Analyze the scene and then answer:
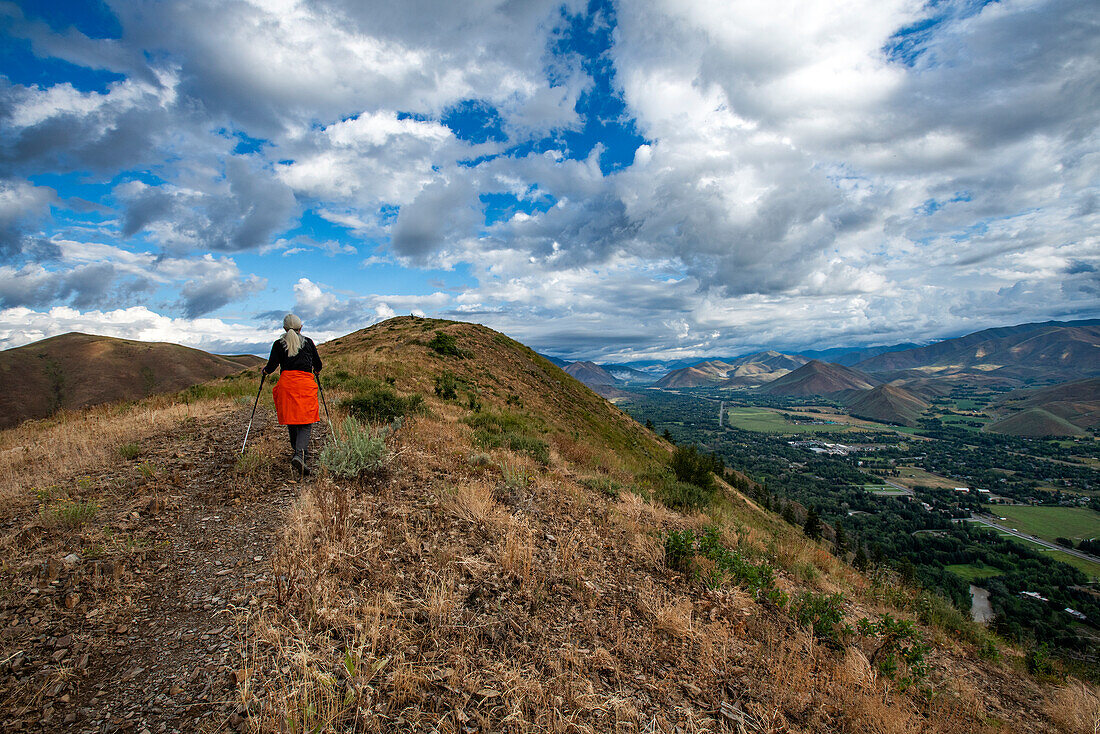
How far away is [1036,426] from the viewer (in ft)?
495

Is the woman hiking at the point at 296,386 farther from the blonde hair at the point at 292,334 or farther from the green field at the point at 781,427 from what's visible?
the green field at the point at 781,427

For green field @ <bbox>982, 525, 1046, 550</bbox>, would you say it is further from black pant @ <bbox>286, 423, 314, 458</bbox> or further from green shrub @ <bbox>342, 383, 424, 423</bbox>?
black pant @ <bbox>286, 423, 314, 458</bbox>

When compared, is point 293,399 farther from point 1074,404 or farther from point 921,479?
point 1074,404

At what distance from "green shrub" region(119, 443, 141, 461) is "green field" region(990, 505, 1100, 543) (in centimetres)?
9862

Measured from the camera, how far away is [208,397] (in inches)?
555

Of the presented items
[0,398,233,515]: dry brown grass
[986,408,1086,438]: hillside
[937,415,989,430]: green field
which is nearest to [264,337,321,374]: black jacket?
[0,398,233,515]: dry brown grass

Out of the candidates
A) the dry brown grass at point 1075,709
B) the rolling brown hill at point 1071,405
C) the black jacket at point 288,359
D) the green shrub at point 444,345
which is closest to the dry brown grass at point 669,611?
the dry brown grass at point 1075,709

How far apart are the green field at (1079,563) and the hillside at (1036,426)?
5527 inches

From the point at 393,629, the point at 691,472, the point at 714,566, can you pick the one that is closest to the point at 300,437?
the point at 393,629

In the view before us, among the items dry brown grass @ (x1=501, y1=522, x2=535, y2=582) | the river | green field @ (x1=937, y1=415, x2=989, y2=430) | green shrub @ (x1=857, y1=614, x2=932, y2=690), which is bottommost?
green field @ (x1=937, y1=415, x2=989, y2=430)

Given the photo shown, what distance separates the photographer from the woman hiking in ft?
23.7

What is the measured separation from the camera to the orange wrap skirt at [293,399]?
721 centimetres

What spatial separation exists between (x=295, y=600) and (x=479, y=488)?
335cm

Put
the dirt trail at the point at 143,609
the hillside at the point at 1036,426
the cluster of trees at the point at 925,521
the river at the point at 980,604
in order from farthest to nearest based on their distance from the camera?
the hillside at the point at 1036,426, the river at the point at 980,604, the cluster of trees at the point at 925,521, the dirt trail at the point at 143,609
